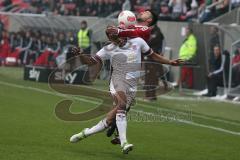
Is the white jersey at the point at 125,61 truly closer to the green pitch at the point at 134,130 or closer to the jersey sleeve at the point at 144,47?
the jersey sleeve at the point at 144,47

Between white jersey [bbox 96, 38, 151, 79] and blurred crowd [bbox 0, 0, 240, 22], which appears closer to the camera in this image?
white jersey [bbox 96, 38, 151, 79]

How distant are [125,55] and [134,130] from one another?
2.78 m

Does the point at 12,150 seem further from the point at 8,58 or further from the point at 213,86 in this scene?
the point at 8,58

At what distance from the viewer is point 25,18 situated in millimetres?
31156

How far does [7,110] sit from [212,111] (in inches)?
196

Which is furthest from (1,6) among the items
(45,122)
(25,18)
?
(45,122)

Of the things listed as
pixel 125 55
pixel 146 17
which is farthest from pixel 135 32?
pixel 146 17

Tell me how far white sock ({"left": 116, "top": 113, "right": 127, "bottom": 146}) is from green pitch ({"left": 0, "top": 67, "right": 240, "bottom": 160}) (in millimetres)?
231

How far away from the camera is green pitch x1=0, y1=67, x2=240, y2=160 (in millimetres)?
10133

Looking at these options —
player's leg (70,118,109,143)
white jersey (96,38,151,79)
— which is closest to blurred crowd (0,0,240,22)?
white jersey (96,38,151,79)

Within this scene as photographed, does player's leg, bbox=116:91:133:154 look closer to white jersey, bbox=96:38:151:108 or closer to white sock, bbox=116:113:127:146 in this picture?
white sock, bbox=116:113:127:146

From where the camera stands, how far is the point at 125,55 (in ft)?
34.1

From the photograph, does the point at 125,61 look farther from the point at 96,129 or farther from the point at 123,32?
the point at 96,129

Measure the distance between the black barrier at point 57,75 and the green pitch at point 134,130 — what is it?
1.17 meters
